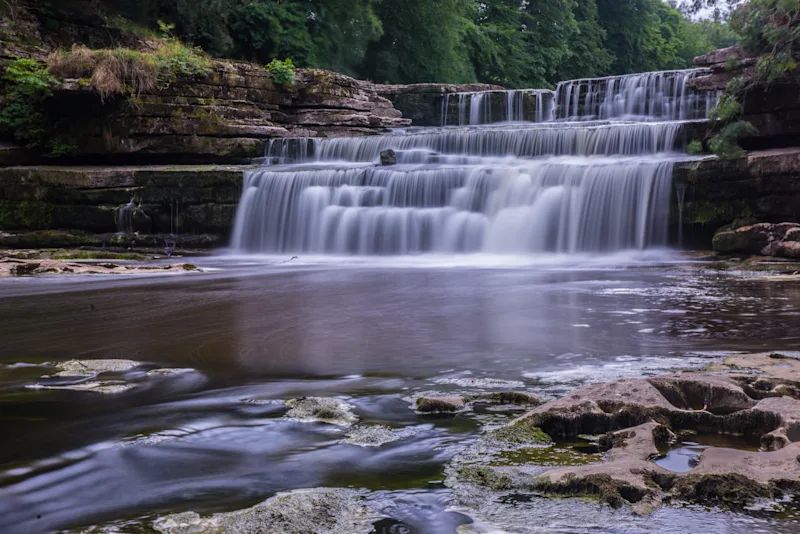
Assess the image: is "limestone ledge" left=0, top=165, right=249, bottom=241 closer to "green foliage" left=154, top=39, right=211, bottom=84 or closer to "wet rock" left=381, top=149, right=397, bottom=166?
"green foliage" left=154, top=39, right=211, bottom=84

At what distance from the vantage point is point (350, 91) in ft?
68.3

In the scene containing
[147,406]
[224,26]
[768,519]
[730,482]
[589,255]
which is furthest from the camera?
[224,26]

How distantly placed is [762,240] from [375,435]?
10.2m

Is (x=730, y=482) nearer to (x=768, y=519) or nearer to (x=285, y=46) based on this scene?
(x=768, y=519)

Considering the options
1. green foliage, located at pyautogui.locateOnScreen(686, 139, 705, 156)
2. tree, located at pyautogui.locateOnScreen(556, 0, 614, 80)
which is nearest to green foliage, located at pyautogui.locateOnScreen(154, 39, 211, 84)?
green foliage, located at pyautogui.locateOnScreen(686, 139, 705, 156)

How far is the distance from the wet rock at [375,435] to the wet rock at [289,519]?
22.0 inches

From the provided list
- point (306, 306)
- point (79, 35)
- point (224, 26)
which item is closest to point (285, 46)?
point (224, 26)

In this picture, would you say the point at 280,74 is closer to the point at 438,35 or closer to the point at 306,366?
the point at 438,35

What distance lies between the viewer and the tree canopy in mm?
23328

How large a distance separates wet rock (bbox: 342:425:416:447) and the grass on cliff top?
49.5 feet

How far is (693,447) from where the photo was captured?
2.71m

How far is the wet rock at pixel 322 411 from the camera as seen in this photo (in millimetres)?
3189

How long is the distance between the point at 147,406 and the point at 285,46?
22.6 meters

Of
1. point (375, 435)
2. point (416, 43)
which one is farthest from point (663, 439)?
point (416, 43)
